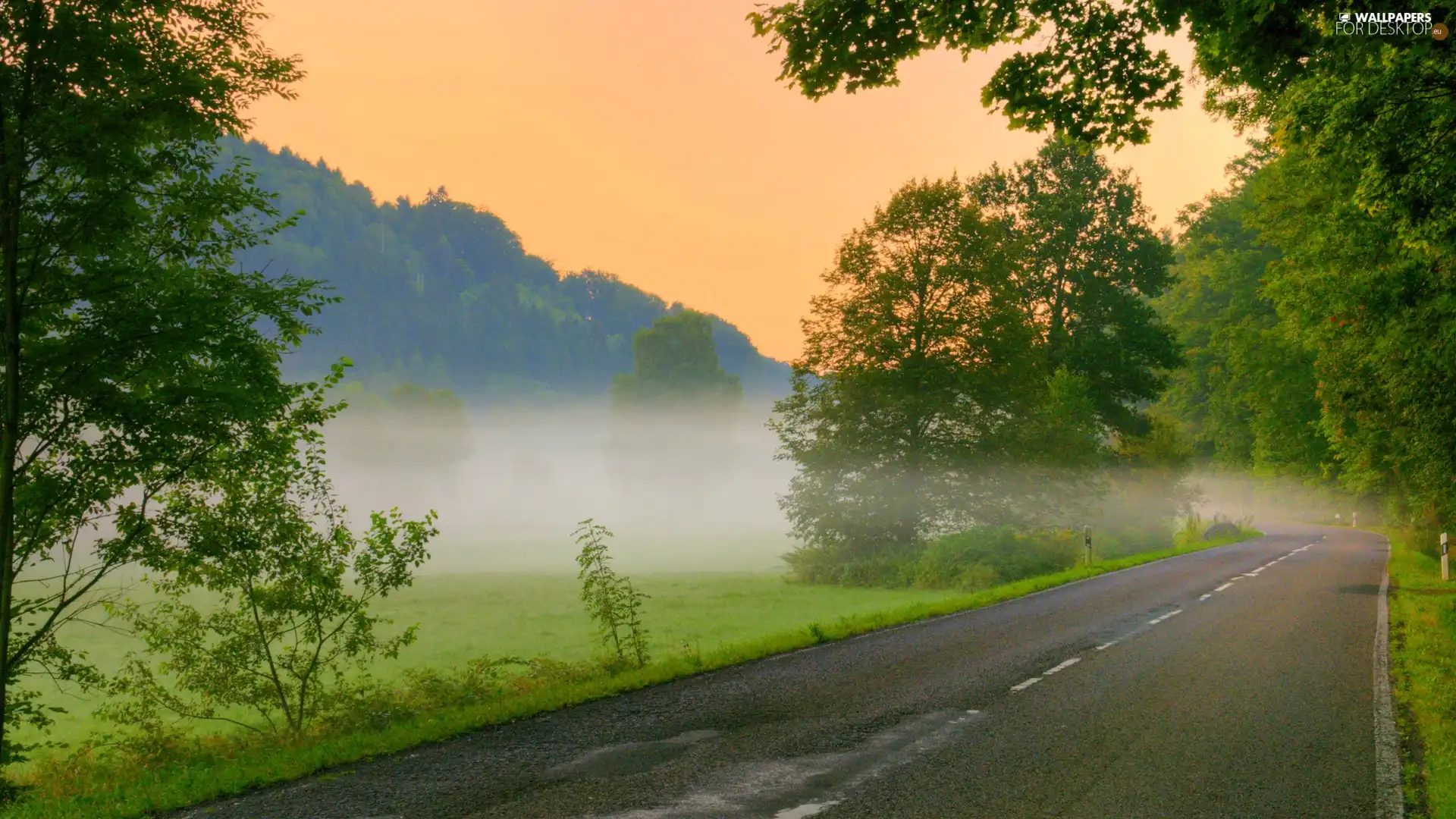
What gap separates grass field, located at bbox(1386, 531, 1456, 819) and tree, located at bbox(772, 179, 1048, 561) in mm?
13521

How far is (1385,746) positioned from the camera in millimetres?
7938

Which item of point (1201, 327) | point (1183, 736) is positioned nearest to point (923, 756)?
point (1183, 736)

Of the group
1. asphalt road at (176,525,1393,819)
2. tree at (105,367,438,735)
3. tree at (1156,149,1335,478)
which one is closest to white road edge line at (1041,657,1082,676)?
asphalt road at (176,525,1393,819)

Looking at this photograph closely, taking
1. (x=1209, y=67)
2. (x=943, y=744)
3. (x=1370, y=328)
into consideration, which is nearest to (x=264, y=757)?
(x=943, y=744)

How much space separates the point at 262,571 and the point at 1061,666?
10102mm

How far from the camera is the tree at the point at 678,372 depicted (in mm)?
146250

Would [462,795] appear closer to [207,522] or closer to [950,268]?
[207,522]

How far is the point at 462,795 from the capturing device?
259 inches

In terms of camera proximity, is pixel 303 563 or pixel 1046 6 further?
pixel 303 563

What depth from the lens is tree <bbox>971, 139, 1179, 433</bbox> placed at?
146 feet

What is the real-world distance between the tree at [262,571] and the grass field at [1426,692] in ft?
32.8

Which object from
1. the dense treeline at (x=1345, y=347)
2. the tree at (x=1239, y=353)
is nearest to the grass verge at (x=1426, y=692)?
the dense treeline at (x=1345, y=347)

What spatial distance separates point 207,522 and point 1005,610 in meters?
14.1

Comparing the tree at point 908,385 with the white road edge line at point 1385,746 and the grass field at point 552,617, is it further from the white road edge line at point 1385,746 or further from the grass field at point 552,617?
the white road edge line at point 1385,746
